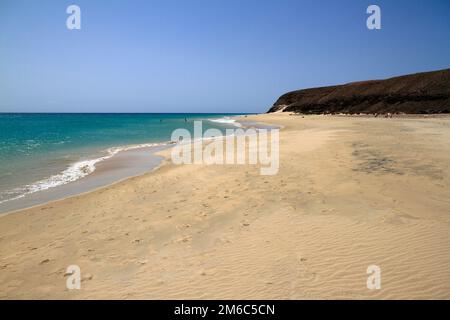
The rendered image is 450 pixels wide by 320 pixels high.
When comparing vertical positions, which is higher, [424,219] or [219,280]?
[424,219]

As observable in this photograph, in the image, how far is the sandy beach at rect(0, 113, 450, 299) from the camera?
424 centimetres

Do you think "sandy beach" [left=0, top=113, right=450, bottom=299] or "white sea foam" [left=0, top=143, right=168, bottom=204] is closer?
"sandy beach" [left=0, top=113, right=450, bottom=299]

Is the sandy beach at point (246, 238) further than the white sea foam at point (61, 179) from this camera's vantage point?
No

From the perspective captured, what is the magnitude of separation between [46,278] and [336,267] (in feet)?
16.0

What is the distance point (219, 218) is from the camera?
686 centimetres

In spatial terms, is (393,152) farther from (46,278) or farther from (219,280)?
(46,278)

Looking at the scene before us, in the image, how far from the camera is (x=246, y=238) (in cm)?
573

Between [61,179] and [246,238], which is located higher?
[61,179]

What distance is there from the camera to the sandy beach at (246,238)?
424 centimetres

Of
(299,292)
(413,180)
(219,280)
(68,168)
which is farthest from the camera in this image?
(68,168)

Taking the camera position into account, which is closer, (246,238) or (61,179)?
(246,238)
